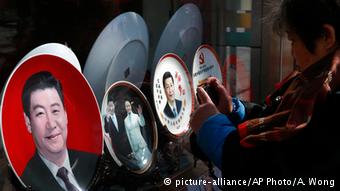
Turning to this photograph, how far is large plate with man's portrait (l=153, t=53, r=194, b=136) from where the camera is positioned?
2412mm

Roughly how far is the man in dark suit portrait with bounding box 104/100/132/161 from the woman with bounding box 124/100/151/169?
0.13 feet

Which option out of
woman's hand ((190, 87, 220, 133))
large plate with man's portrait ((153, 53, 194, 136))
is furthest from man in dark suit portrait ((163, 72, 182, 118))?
woman's hand ((190, 87, 220, 133))

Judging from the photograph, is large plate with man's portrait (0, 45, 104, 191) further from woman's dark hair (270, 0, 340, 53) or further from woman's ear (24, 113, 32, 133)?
woman's dark hair (270, 0, 340, 53)

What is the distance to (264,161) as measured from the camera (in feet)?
4.64

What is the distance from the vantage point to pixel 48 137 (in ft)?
5.56

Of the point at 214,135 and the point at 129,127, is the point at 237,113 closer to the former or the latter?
the point at 214,135

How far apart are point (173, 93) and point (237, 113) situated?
2.31 ft

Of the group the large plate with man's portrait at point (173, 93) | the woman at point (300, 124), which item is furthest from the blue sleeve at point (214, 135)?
the large plate with man's portrait at point (173, 93)

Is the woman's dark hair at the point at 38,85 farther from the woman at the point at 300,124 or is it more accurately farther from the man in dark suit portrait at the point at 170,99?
the man in dark suit portrait at the point at 170,99

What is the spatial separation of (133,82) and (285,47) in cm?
185

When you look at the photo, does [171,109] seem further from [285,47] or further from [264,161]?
[285,47]

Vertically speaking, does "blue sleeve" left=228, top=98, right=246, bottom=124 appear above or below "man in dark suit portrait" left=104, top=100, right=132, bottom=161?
above

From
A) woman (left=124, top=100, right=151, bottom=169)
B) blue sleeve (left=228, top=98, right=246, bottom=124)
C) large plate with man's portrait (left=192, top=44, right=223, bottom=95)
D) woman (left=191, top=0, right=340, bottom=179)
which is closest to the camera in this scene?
woman (left=191, top=0, right=340, bottom=179)

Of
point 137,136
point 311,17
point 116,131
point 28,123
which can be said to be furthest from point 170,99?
point 311,17
